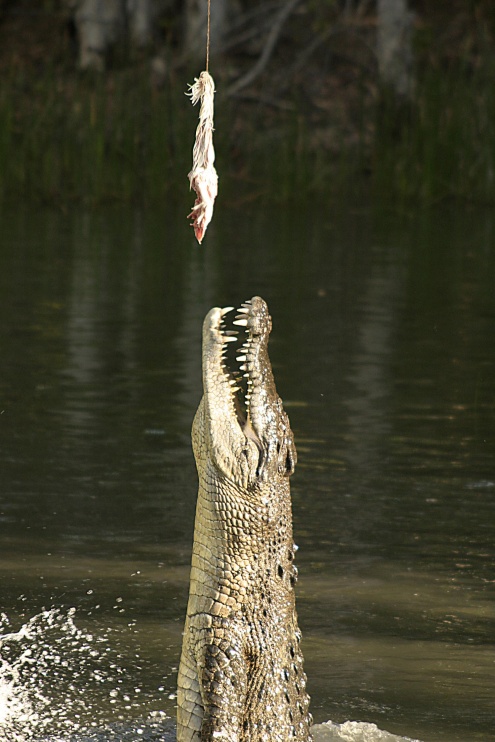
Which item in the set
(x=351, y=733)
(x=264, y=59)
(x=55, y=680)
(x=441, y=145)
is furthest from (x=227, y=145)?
(x=351, y=733)

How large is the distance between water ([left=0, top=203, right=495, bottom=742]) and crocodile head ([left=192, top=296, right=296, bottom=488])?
117 cm

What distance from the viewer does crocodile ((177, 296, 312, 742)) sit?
4.11m

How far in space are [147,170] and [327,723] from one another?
56.1ft

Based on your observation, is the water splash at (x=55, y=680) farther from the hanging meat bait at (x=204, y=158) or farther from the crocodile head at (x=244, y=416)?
the hanging meat bait at (x=204, y=158)

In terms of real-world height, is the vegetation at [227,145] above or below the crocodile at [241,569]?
above

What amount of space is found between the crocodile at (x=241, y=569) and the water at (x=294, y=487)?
0.76 m

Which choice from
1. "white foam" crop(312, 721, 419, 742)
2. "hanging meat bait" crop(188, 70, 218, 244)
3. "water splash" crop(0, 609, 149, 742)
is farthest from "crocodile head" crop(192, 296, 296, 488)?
"water splash" crop(0, 609, 149, 742)

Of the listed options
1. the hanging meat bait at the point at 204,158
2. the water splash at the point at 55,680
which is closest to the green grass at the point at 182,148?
the water splash at the point at 55,680

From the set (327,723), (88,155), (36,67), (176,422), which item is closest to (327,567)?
(327,723)

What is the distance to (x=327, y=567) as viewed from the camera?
21.8 feet

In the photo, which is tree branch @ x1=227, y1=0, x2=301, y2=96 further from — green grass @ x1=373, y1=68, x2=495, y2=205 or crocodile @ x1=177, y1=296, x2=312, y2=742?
crocodile @ x1=177, y1=296, x2=312, y2=742

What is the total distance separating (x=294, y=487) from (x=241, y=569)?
385 centimetres

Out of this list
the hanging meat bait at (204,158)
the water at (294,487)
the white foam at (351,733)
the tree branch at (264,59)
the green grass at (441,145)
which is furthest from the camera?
the tree branch at (264,59)

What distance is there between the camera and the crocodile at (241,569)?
4.11 meters
